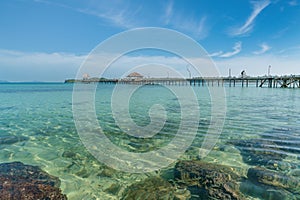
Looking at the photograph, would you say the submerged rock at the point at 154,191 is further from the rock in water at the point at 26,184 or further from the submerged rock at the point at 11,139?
the submerged rock at the point at 11,139

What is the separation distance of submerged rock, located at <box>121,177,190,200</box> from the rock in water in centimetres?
133

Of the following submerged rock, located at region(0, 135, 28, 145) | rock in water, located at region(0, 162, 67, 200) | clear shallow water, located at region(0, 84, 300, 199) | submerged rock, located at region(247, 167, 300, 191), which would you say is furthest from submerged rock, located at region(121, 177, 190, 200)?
submerged rock, located at region(0, 135, 28, 145)

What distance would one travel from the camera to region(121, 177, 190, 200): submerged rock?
387cm

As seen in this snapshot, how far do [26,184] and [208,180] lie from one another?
149 inches

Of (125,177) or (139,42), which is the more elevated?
(139,42)

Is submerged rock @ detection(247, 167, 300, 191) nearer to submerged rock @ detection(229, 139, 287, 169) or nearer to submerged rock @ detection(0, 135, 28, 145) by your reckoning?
submerged rock @ detection(229, 139, 287, 169)

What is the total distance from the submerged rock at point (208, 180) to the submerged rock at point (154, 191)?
0.31 m

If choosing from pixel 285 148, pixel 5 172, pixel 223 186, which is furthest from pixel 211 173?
pixel 5 172

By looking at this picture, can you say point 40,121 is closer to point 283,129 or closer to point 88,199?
point 88,199

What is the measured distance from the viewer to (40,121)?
11.2 meters

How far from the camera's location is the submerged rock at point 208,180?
152 inches

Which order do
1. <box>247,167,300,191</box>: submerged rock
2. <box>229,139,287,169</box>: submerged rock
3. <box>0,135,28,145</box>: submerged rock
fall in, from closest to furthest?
1. <box>247,167,300,191</box>: submerged rock
2. <box>229,139,287,169</box>: submerged rock
3. <box>0,135,28,145</box>: submerged rock

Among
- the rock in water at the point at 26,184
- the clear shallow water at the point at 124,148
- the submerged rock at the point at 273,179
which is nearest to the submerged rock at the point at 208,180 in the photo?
the clear shallow water at the point at 124,148

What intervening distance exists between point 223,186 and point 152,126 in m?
5.99
